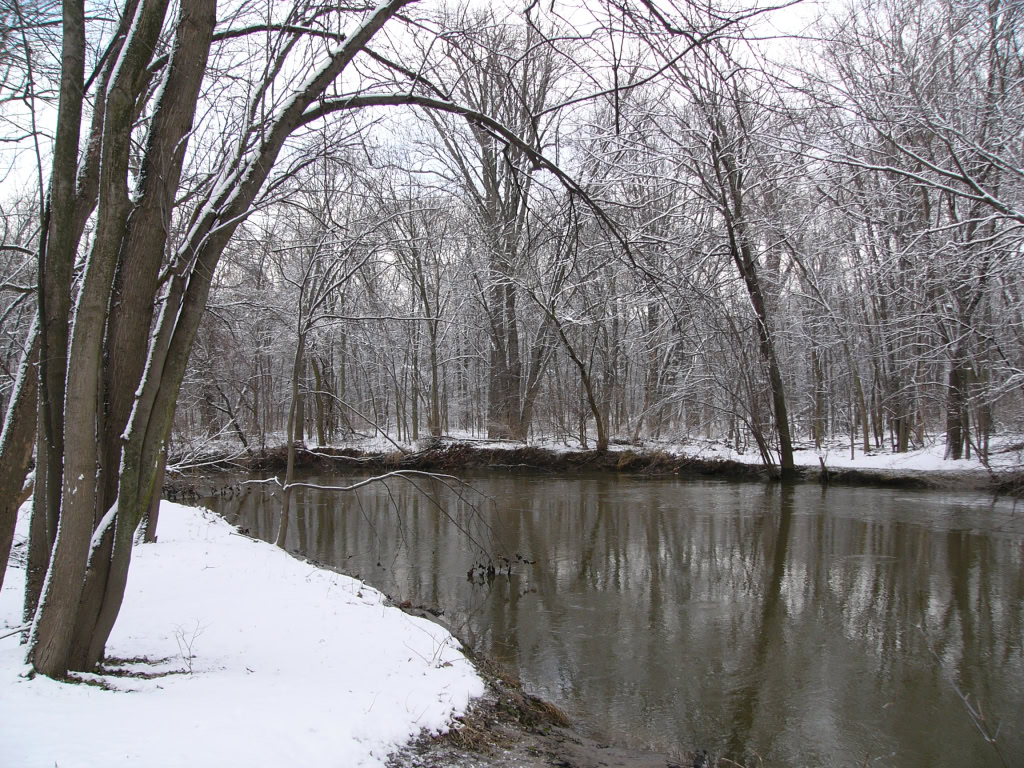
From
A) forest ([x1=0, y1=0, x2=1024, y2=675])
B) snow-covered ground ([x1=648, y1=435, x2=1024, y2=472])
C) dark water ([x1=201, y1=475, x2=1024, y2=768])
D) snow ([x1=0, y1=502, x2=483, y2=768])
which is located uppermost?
forest ([x1=0, y1=0, x2=1024, y2=675])

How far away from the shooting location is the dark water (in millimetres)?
5395

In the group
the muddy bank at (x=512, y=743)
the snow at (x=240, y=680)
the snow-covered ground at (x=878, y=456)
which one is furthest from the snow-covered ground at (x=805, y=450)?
the muddy bank at (x=512, y=743)

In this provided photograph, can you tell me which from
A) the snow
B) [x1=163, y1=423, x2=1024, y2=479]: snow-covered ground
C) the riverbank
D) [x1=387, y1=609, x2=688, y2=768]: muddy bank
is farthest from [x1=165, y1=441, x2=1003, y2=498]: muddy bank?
[x1=387, y1=609, x2=688, y2=768]: muddy bank

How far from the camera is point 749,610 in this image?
8.03 m

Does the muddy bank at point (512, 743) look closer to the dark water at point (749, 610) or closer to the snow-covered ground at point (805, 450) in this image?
the dark water at point (749, 610)

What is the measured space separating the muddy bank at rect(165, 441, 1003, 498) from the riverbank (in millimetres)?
21

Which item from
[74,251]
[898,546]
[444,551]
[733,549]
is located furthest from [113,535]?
[898,546]

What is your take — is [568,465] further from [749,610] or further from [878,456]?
[749,610]

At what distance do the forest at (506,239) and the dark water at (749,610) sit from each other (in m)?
2.47

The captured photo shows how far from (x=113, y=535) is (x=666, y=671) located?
5014 mm

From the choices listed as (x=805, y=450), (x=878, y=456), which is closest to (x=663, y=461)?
(x=805, y=450)

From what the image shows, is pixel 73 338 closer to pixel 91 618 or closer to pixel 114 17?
pixel 91 618

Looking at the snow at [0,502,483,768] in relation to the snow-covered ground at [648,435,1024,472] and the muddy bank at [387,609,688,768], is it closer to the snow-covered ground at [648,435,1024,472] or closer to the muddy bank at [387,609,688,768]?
the muddy bank at [387,609,688,768]

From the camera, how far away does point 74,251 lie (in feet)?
12.0
